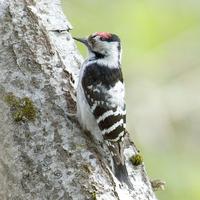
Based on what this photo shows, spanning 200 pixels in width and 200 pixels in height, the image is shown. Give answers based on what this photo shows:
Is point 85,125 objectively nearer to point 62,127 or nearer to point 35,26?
point 62,127

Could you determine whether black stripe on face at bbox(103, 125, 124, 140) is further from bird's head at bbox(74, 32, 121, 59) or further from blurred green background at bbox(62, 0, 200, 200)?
blurred green background at bbox(62, 0, 200, 200)

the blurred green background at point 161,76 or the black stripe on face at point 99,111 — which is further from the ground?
the black stripe on face at point 99,111

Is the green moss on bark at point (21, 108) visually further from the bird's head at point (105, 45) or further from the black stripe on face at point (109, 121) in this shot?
the bird's head at point (105, 45)

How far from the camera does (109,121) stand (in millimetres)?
4883

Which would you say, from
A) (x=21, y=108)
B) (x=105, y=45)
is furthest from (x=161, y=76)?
(x=21, y=108)

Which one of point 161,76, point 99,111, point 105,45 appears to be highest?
point 105,45

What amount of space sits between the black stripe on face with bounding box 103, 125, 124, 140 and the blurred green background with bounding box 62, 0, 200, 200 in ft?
8.15

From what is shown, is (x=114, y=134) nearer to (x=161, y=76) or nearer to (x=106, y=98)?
(x=106, y=98)

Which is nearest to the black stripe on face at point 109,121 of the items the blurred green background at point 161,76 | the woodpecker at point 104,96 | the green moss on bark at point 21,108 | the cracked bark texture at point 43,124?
the woodpecker at point 104,96

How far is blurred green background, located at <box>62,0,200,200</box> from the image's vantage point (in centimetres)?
740

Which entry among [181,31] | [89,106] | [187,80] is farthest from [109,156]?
[181,31]

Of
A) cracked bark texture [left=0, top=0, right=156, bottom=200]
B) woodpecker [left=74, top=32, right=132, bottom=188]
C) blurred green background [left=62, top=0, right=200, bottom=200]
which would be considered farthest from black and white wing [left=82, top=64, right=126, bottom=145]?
blurred green background [left=62, top=0, right=200, bottom=200]

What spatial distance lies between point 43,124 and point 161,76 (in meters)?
3.43

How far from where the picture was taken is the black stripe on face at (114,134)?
4781 mm
